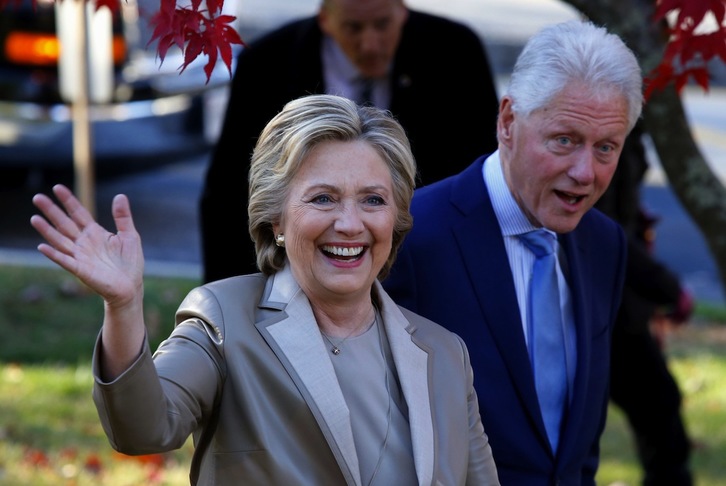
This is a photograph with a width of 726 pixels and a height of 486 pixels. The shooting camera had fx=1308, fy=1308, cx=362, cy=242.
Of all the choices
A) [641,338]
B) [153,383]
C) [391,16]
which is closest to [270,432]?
[153,383]

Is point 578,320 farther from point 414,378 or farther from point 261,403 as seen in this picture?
point 261,403

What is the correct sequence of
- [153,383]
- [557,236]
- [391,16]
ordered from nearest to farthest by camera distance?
[153,383], [557,236], [391,16]

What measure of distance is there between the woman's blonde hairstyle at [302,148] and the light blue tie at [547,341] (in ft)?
1.79

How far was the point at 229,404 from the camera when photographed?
239cm

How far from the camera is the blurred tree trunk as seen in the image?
4.31m

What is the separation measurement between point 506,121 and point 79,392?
12.1ft

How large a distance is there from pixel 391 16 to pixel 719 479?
2.73m

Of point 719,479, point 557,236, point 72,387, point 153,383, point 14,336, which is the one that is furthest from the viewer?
point 14,336

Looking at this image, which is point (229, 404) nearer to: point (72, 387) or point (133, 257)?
point (133, 257)

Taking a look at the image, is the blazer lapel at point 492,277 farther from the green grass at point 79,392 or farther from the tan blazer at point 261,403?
the green grass at point 79,392

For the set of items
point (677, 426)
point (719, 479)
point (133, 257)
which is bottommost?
point (719, 479)

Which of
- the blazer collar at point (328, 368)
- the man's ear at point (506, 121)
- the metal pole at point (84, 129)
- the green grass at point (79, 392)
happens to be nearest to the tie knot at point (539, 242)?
the man's ear at point (506, 121)

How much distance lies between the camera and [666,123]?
4328 mm

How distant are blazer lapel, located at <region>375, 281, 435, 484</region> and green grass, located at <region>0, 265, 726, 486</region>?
273cm
